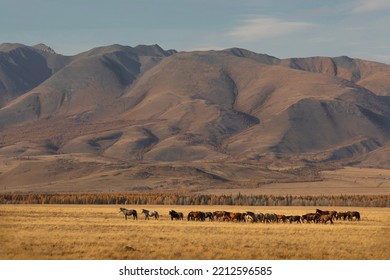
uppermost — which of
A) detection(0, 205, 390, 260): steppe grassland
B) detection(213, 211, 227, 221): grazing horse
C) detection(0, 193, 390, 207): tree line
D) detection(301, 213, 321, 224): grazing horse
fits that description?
detection(0, 205, 390, 260): steppe grassland

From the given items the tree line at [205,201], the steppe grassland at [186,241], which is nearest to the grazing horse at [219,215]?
the steppe grassland at [186,241]

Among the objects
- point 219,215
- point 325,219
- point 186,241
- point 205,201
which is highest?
point 186,241

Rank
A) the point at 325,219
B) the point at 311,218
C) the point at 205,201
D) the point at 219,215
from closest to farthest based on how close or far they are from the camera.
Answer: the point at 325,219 → the point at 311,218 → the point at 219,215 → the point at 205,201

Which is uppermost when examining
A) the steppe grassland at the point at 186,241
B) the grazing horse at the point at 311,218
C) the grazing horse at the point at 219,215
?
the steppe grassland at the point at 186,241

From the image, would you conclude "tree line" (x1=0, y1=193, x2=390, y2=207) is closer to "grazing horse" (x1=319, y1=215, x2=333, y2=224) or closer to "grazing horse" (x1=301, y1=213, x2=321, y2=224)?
"grazing horse" (x1=301, y1=213, x2=321, y2=224)

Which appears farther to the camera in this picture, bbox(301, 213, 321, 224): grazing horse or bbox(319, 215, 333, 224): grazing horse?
bbox(301, 213, 321, 224): grazing horse

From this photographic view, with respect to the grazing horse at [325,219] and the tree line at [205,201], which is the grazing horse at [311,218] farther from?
the tree line at [205,201]

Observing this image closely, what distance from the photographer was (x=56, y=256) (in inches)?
1731

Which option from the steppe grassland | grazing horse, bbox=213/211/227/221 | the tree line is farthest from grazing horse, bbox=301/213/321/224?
the tree line

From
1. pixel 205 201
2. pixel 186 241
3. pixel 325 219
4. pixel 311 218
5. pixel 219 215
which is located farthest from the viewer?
pixel 205 201

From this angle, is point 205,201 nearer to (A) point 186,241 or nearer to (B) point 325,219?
(B) point 325,219

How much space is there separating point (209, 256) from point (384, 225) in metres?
34.6

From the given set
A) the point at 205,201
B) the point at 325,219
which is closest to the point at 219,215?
the point at 325,219

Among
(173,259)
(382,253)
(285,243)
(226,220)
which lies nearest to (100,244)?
(173,259)
